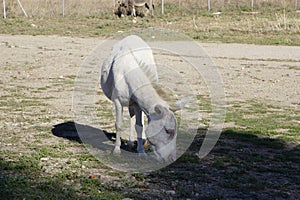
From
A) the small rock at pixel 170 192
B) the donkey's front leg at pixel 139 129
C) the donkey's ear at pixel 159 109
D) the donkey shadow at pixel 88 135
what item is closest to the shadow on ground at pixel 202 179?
the small rock at pixel 170 192

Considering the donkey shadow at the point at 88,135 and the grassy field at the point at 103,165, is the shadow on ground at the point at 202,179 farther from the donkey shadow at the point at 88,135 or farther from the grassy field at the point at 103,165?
the donkey shadow at the point at 88,135

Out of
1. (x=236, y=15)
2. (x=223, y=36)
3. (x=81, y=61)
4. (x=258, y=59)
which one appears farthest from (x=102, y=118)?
→ (x=236, y=15)

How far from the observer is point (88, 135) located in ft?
32.6

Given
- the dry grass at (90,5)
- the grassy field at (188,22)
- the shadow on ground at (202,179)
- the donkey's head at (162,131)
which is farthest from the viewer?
the dry grass at (90,5)

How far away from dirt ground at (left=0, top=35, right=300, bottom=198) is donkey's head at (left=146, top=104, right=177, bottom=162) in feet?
2.16

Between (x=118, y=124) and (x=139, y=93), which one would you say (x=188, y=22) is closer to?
(x=118, y=124)

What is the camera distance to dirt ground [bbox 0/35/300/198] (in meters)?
11.3

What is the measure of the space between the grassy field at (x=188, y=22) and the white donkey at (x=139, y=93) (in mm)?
19148

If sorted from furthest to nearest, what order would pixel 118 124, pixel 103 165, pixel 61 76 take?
pixel 61 76, pixel 118 124, pixel 103 165

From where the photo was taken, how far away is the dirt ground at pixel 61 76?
1133 centimetres

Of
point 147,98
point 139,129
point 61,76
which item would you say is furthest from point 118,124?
point 61,76

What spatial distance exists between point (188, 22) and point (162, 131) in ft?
94.3

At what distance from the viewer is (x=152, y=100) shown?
7379 mm

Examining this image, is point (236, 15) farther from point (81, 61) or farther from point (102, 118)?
point (102, 118)
